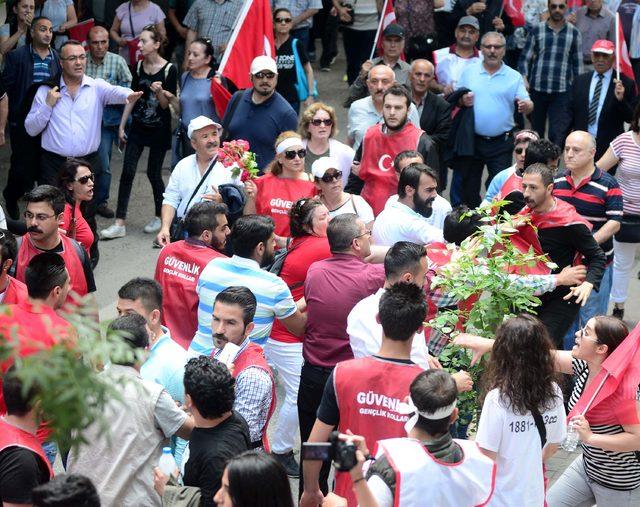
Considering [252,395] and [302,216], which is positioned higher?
[302,216]

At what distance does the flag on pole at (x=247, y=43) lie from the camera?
11211 mm

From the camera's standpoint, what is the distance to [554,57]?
517 inches

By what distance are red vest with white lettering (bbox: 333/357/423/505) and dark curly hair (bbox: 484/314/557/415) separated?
0.39 m

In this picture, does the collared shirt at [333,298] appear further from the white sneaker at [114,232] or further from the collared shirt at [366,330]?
the white sneaker at [114,232]

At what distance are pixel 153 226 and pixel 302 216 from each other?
4.92m

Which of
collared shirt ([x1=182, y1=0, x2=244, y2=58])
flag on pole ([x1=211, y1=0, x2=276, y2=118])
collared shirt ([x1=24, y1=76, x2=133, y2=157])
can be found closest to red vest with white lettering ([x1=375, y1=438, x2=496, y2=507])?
collared shirt ([x1=24, y1=76, x2=133, y2=157])

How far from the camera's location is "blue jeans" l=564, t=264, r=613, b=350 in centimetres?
864

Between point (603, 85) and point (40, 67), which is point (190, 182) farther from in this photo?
point (603, 85)

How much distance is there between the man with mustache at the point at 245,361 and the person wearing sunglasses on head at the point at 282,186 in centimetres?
256

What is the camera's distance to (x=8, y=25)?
12.9 metres

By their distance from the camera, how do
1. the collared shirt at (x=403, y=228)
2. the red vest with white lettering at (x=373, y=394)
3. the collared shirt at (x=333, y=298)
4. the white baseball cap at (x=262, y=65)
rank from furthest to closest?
the white baseball cap at (x=262, y=65) < the collared shirt at (x=403, y=228) < the collared shirt at (x=333, y=298) < the red vest with white lettering at (x=373, y=394)

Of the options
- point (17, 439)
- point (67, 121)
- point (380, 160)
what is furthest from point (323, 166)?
point (17, 439)

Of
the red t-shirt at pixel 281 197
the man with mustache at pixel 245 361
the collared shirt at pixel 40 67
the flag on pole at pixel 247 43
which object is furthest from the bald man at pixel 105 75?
the man with mustache at pixel 245 361

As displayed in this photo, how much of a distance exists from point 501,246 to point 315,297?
47.4 inches
